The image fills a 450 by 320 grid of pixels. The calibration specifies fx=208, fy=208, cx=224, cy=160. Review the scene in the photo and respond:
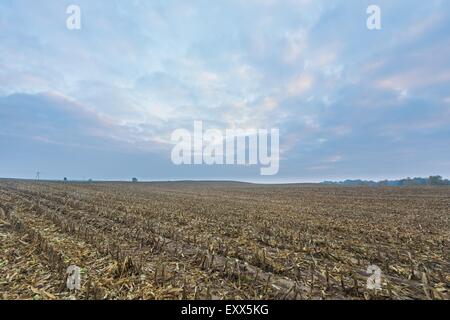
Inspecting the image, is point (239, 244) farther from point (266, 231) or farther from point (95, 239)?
point (95, 239)

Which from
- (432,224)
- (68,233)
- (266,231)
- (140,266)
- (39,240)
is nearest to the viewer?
(140,266)

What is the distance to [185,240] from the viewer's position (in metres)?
7.63

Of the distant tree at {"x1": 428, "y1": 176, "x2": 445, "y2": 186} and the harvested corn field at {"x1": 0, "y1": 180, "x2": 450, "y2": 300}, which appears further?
the distant tree at {"x1": 428, "y1": 176, "x2": 445, "y2": 186}

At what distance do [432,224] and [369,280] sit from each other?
1034 centimetres

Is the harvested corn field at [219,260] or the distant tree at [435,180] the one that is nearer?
the harvested corn field at [219,260]

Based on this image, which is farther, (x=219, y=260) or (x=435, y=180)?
(x=435, y=180)

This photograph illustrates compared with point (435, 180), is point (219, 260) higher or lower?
higher

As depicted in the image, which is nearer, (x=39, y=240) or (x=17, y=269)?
(x=17, y=269)

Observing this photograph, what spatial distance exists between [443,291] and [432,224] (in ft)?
31.7

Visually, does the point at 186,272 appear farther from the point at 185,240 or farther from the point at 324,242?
the point at 324,242

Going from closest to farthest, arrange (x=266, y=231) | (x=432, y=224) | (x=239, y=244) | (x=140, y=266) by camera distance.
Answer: (x=140, y=266) < (x=239, y=244) < (x=266, y=231) < (x=432, y=224)

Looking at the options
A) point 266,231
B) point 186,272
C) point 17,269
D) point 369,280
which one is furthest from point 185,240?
point 369,280
